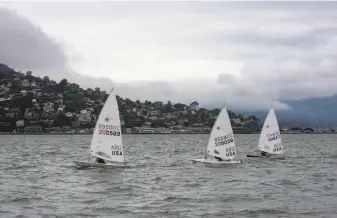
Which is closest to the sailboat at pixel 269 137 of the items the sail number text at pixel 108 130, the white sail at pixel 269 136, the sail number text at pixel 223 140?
the white sail at pixel 269 136

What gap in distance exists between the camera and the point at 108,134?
42.7 metres

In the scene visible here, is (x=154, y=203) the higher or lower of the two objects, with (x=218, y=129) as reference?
lower

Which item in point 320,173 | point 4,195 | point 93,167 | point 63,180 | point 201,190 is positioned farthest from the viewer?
point 320,173

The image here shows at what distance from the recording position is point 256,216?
24.9 m

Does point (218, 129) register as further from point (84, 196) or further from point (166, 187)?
point (84, 196)

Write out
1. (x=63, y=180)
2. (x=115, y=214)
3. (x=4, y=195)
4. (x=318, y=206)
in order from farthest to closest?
(x=63, y=180), (x=4, y=195), (x=318, y=206), (x=115, y=214)

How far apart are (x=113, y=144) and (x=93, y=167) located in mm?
2221

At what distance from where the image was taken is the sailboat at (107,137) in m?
42.2

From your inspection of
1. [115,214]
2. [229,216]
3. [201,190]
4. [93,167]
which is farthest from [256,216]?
[93,167]

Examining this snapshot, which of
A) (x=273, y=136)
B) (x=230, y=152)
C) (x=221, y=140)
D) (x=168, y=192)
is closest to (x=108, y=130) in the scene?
(x=221, y=140)

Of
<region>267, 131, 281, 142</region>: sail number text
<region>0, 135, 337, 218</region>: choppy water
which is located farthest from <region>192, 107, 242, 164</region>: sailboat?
<region>267, 131, 281, 142</region>: sail number text

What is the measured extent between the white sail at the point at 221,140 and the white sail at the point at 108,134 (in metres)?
8.19

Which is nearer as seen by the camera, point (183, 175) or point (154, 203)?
point (154, 203)

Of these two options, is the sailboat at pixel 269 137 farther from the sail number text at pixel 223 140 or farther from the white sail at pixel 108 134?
the white sail at pixel 108 134
